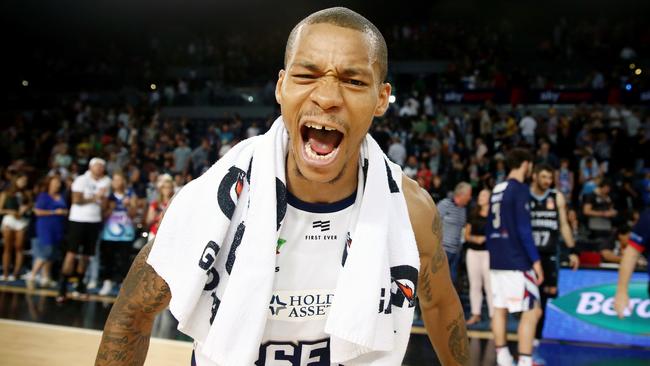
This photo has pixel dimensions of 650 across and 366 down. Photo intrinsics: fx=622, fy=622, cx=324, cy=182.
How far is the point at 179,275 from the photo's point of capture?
5.90 feet

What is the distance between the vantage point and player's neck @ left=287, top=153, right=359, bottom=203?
1966 mm

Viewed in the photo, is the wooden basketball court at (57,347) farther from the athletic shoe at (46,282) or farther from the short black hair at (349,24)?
the short black hair at (349,24)

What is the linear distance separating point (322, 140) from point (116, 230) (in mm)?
6970

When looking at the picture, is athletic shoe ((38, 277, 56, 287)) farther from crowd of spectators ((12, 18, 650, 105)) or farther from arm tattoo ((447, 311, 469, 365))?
arm tattoo ((447, 311, 469, 365))

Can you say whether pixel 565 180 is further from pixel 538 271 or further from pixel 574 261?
pixel 538 271

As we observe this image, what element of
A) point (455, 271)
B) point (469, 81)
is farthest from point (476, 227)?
point (469, 81)

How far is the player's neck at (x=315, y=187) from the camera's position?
1.97 metres

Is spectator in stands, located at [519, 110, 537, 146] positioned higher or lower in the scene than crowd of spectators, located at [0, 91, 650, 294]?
higher

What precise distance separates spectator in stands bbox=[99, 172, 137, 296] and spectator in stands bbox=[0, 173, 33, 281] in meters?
1.59

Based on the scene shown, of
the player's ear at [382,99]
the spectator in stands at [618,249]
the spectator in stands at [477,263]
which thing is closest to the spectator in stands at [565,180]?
the spectator in stands at [618,249]

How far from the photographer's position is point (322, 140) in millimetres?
1856

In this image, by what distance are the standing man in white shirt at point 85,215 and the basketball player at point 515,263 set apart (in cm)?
485

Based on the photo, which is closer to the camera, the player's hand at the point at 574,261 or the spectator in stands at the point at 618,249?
the player's hand at the point at 574,261

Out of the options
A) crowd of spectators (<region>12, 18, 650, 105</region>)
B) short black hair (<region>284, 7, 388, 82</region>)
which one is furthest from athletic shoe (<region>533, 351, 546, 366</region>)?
crowd of spectators (<region>12, 18, 650, 105</region>)
